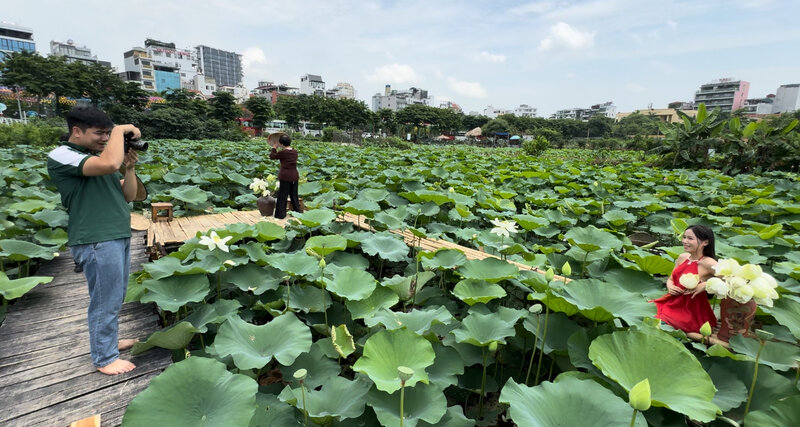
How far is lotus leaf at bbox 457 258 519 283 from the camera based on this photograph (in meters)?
2.32

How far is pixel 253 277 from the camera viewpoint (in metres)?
2.52

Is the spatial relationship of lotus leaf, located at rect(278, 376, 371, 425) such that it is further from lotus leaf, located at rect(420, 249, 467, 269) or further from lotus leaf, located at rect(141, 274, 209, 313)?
lotus leaf, located at rect(420, 249, 467, 269)

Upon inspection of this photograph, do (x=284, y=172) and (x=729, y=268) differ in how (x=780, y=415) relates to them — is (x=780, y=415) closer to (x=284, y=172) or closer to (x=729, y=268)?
(x=729, y=268)

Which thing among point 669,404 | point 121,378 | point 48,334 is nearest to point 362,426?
point 669,404

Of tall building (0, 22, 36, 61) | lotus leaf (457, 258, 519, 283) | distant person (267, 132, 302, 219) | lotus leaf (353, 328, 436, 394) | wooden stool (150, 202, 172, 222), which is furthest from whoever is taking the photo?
tall building (0, 22, 36, 61)

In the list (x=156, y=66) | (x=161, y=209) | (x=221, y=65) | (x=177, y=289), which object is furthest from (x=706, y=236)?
(x=221, y=65)

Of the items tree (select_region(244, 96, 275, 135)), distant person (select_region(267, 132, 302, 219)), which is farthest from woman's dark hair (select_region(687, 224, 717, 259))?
tree (select_region(244, 96, 275, 135))

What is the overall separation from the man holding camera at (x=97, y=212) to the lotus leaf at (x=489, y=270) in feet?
6.18

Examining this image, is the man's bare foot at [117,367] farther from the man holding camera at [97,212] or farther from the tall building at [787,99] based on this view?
the tall building at [787,99]

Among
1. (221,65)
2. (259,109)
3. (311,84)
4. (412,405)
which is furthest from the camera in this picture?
(221,65)

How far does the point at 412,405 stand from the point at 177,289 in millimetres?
1583

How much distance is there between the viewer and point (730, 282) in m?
1.67

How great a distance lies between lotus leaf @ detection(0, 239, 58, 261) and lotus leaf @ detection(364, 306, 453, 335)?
282 cm

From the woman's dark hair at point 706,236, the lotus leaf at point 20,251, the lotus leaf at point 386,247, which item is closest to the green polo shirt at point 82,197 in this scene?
the lotus leaf at point 386,247
